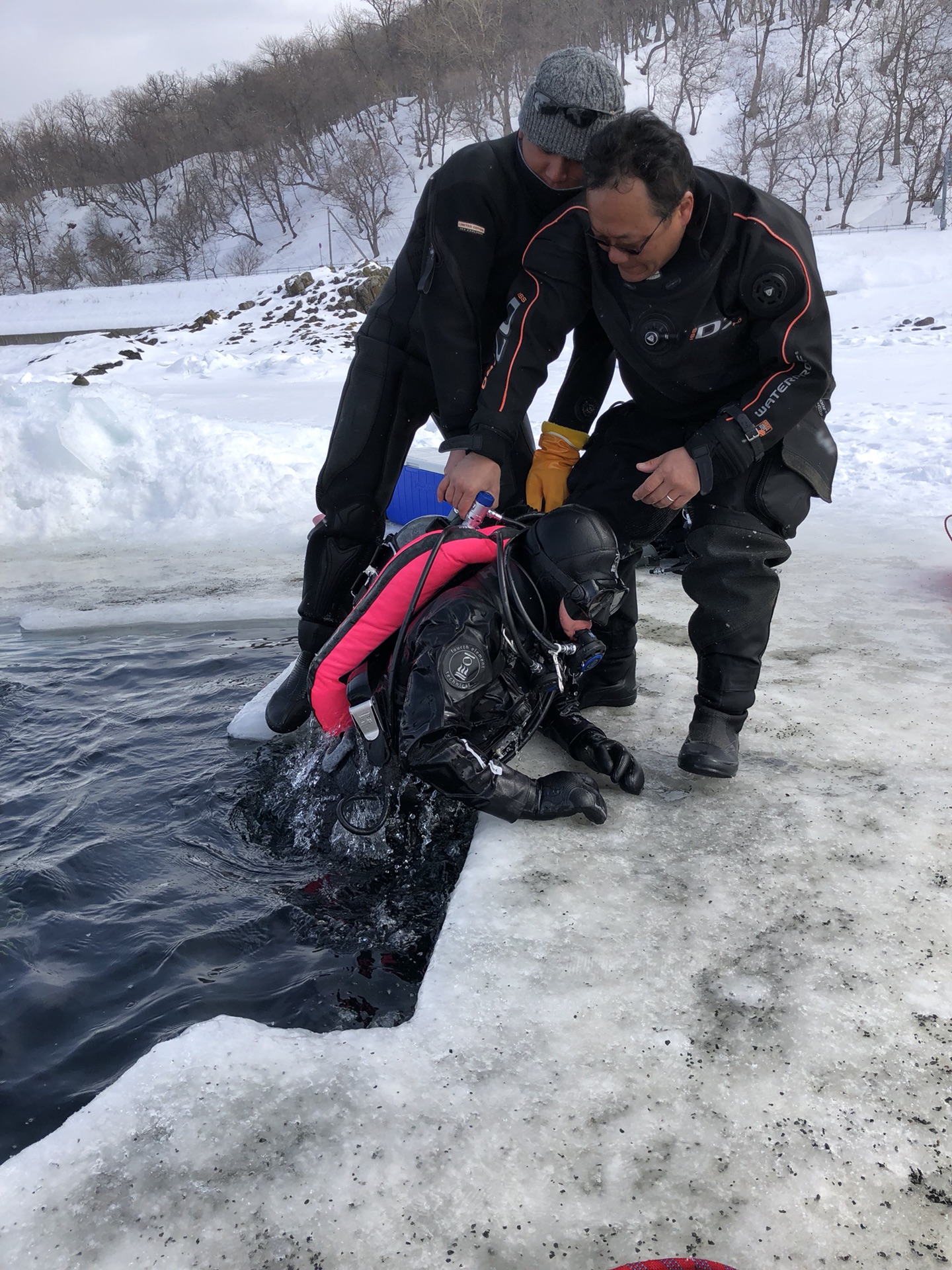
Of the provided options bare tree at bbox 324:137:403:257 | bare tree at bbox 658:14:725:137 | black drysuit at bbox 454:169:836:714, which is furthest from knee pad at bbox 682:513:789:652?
bare tree at bbox 658:14:725:137

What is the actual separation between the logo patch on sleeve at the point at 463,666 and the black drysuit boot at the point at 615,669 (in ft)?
2.60

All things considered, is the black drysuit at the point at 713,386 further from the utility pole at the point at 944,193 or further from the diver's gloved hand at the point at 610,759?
the utility pole at the point at 944,193

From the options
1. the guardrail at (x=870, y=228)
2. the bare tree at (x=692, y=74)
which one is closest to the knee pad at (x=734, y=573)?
the guardrail at (x=870, y=228)

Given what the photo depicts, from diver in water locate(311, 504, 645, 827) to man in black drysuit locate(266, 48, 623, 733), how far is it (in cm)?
46

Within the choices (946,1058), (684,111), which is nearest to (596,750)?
(946,1058)

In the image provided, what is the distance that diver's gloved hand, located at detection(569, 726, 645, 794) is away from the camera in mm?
2543

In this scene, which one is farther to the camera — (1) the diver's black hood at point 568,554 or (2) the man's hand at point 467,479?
(2) the man's hand at point 467,479

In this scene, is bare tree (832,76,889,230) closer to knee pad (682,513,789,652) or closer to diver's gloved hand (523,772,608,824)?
knee pad (682,513,789,652)

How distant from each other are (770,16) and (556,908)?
52.2 metres

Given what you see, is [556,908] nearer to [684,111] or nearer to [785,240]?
[785,240]

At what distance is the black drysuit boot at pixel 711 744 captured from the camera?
254 cm

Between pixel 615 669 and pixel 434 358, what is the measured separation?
1137 millimetres

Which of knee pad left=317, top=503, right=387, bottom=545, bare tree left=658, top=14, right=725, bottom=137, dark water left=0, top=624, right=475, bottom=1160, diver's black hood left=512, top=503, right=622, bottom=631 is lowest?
dark water left=0, top=624, right=475, bottom=1160

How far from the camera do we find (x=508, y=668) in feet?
8.17
